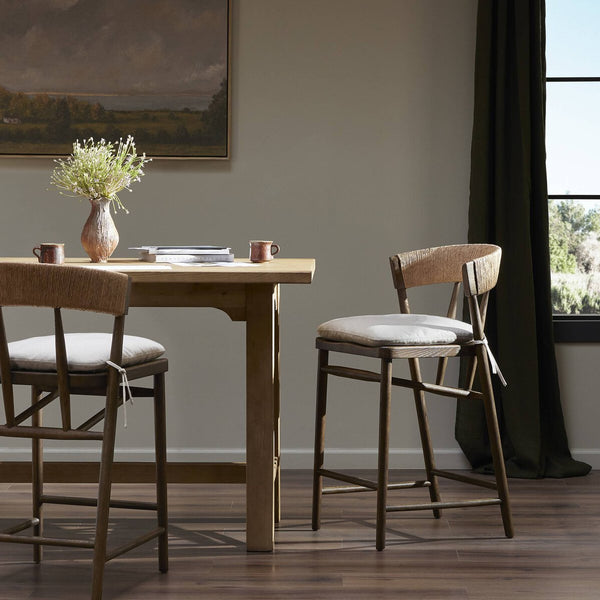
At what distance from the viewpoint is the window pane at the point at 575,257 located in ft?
12.7

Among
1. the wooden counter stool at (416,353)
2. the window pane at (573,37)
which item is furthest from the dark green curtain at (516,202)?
the wooden counter stool at (416,353)

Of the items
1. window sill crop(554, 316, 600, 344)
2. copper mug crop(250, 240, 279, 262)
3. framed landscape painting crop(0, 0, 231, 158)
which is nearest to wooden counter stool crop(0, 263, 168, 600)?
copper mug crop(250, 240, 279, 262)

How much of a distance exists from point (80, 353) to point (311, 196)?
5.63 feet

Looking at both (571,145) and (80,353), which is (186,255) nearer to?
(80,353)

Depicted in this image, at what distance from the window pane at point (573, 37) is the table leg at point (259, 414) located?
2.00 meters

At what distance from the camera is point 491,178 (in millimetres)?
3623

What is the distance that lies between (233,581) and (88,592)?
1.28 feet

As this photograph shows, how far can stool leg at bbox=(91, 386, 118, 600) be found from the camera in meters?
2.17

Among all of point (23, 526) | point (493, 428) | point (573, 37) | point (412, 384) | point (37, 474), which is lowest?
point (23, 526)

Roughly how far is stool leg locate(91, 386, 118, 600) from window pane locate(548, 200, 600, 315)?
2.32 m

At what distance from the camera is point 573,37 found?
3834 millimetres

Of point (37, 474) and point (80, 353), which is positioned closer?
point (80, 353)

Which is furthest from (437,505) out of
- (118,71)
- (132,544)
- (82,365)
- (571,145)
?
(118,71)

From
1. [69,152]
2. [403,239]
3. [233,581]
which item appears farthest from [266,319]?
[69,152]
